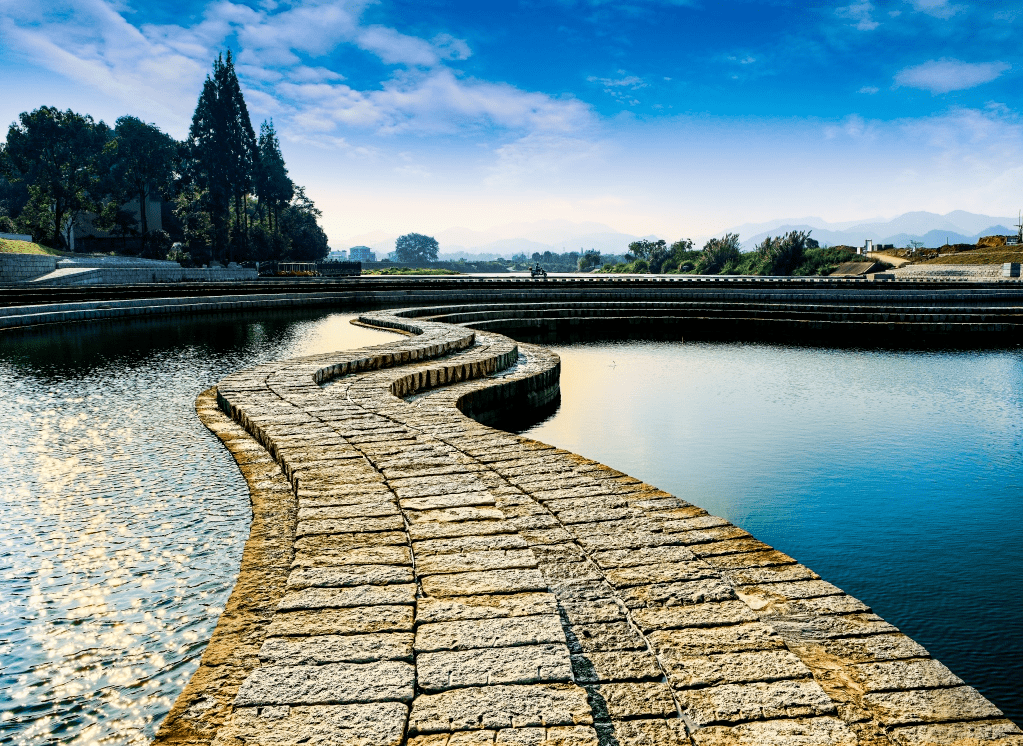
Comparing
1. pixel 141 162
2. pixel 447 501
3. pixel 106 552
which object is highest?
pixel 141 162

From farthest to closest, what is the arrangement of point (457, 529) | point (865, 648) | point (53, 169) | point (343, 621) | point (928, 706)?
point (53, 169)
point (457, 529)
point (865, 648)
point (343, 621)
point (928, 706)

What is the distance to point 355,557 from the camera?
2.96 metres

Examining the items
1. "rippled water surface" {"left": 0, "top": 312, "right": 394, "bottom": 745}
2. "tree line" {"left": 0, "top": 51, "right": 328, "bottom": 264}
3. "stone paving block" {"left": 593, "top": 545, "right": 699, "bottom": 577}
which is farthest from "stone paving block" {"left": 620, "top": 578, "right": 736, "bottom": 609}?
"tree line" {"left": 0, "top": 51, "right": 328, "bottom": 264}

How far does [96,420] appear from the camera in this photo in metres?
6.78

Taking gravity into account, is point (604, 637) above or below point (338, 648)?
below

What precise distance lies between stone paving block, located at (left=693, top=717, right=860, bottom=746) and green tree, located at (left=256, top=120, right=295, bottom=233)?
7104 centimetres

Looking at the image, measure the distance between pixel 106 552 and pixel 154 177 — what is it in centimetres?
7575

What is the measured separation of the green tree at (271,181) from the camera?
69562 mm

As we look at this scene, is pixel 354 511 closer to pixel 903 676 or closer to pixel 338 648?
pixel 338 648

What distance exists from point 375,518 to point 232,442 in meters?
3.03

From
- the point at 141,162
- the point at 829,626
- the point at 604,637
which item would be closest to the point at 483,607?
the point at 604,637

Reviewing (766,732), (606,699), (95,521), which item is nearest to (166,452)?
(95,521)

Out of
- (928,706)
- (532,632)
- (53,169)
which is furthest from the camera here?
(53,169)

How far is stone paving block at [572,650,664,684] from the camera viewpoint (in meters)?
2.37
